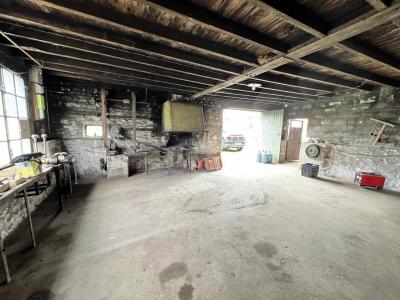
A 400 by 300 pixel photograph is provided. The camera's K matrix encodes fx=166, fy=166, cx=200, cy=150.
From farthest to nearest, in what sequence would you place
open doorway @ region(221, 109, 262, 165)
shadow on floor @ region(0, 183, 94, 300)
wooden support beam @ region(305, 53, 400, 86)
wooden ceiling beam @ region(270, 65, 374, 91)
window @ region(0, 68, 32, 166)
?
open doorway @ region(221, 109, 262, 165) → wooden ceiling beam @ region(270, 65, 374, 91) → wooden support beam @ region(305, 53, 400, 86) → window @ region(0, 68, 32, 166) → shadow on floor @ region(0, 183, 94, 300)

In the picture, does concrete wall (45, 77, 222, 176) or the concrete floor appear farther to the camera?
concrete wall (45, 77, 222, 176)

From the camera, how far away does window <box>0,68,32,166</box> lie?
238 centimetres

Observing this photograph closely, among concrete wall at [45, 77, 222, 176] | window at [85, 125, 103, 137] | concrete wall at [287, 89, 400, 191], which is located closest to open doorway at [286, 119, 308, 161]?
concrete wall at [287, 89, 400, 191]

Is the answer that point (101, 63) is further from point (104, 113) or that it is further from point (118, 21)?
point (104, 113)

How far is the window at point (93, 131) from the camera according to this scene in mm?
4778

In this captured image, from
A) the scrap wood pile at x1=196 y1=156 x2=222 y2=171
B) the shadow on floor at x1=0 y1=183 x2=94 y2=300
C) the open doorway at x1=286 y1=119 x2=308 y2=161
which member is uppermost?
the open doorway at x1=286 y1=119 x2=308 y2=161

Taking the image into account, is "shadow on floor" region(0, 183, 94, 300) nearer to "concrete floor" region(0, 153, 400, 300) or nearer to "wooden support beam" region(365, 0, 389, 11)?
"concrete floor" region(0, 153, 400, 300)

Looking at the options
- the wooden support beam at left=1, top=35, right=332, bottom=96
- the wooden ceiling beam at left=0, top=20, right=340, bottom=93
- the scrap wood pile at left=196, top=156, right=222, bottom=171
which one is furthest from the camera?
the scrap wood pile at left=196, top=156, right=222, bottom=171

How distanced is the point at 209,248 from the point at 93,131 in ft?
15.2

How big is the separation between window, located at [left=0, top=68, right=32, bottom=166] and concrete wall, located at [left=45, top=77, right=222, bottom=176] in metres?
1.37

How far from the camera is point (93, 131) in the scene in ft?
15.9

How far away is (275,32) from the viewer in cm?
210

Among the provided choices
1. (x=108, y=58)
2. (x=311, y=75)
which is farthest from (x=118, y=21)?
(x=311, y=75)

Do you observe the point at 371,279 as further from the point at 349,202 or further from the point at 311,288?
the point at 349,202
